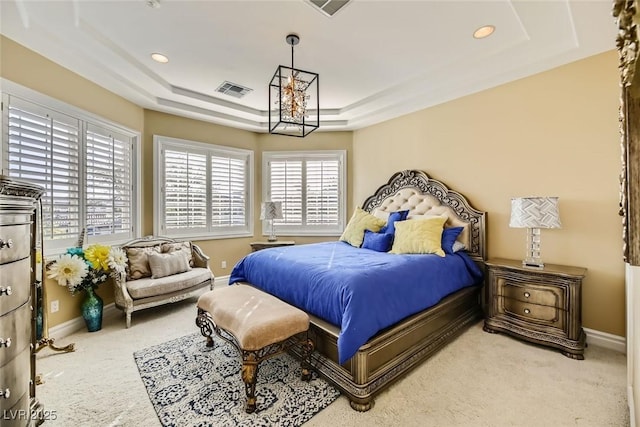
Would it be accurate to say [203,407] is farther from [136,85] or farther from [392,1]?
[136,85]

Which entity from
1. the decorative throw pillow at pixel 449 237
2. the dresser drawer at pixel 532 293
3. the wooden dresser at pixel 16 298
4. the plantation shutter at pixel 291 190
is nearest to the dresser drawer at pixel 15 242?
the wooden dresser at pixel 16 298

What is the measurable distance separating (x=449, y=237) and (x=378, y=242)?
84 centimetres

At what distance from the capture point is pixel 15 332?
53.4 inches

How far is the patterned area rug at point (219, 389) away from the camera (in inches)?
70.1

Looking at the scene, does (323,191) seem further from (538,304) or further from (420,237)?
(538,304)

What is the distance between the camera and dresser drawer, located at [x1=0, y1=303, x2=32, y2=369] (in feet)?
4.15

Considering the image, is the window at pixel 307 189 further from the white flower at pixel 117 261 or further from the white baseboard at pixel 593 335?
the white baseboard at pixel 593 335

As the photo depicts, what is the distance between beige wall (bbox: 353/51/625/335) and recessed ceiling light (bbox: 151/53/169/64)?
11.3ft

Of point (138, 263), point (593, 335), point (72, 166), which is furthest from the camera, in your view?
point (138, 263)

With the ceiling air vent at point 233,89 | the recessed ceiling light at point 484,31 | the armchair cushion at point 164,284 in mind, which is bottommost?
the armchair cushion at point 164,284

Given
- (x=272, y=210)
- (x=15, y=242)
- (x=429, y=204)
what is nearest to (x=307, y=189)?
(x=272, y=210)

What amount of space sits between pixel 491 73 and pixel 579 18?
3.19 ft

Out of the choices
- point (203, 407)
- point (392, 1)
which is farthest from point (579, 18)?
point (203, 407)

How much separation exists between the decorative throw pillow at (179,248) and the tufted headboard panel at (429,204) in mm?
2878
